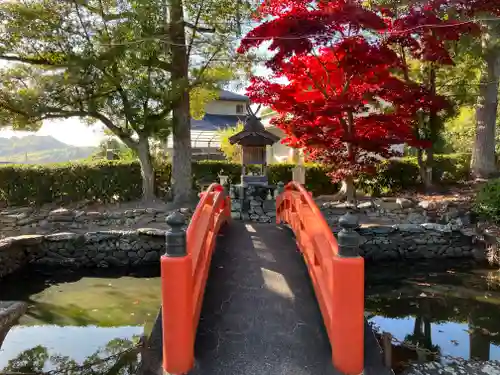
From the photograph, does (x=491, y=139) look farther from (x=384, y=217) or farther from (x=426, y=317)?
(x=426, y=317)

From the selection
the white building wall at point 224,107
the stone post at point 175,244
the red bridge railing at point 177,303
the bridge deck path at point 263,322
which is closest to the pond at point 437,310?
the bridge deck path at point 263,322

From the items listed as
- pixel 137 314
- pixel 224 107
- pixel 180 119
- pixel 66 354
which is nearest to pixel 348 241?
pixel 66 354

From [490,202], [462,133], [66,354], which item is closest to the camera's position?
[66,354]

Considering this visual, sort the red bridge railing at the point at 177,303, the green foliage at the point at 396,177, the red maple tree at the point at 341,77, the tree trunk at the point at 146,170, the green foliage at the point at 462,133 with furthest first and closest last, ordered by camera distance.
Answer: the green foliage at the point at 462,133
the green foliage at the point at 396,177
the tree trunk at the point at 146,170
the red maple tree at the point at 341,77
the red bridge railing at the point at 177,303

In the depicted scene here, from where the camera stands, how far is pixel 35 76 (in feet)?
34.4

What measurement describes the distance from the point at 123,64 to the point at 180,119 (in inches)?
81.6

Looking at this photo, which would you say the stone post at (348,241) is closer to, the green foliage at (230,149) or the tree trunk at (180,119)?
the tree trunk at (180,119)

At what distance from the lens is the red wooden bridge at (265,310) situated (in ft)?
11.3

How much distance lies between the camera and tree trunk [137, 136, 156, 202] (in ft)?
38.8

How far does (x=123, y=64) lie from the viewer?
11.0 m

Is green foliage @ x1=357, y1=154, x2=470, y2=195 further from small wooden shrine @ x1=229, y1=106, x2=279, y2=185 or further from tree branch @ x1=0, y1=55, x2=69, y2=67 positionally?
tree branch @ x1=0, y1=55, x2=69, y2=67

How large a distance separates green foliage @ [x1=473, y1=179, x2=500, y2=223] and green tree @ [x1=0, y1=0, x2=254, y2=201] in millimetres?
6860

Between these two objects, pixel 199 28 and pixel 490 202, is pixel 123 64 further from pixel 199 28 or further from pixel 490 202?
pixel 490 202

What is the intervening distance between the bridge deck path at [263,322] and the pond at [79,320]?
3.13 ft
